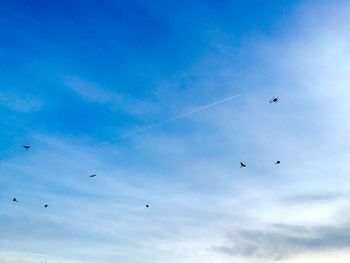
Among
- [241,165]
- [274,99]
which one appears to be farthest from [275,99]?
[241,165]

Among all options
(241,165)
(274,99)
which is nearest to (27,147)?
(241,165)

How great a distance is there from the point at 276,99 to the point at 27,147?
53774mm

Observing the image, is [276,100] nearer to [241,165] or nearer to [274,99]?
[274,99]

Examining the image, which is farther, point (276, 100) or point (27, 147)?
point (27, 147)

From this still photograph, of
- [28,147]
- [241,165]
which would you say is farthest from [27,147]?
[241,165]

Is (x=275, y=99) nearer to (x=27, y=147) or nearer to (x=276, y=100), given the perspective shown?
(x=276, y=100)

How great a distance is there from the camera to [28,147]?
90.0ft

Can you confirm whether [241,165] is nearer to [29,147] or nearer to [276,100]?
[276,100]

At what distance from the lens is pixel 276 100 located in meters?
25.2

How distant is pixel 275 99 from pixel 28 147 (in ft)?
176

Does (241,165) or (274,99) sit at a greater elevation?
(274,99)

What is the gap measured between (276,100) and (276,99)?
8.5 inches

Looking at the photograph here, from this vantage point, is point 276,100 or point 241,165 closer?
point 276,100

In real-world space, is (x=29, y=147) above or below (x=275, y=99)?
A: below
